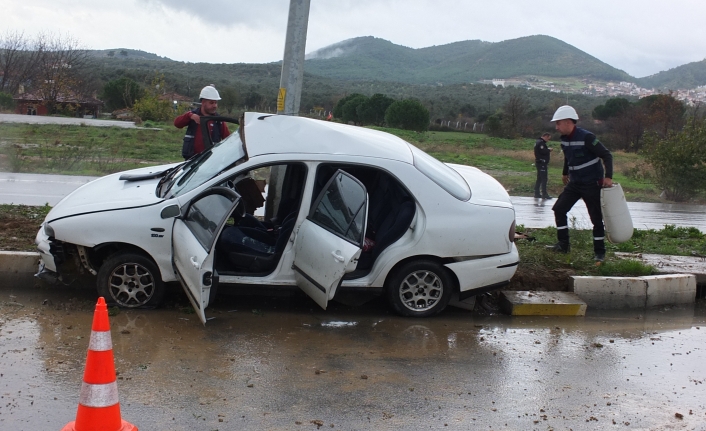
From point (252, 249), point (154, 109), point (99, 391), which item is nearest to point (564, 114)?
point (252, 249)

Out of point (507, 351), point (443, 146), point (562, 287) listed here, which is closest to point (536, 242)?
point (562, 287)

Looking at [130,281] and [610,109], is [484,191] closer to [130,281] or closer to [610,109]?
[130,281]

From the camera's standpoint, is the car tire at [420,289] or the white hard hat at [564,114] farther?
the white hard hat at [564,114]

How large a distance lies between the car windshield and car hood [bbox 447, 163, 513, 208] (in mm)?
2257

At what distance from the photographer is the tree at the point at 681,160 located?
2028cm

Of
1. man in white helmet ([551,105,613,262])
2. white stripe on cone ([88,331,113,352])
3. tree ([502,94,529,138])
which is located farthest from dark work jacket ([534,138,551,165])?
tree ([502,94,529,138])

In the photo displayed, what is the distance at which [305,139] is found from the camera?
669 cm

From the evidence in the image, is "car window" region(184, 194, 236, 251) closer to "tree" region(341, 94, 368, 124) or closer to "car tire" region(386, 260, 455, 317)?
"car tire" region(386, 260, 455, 317)

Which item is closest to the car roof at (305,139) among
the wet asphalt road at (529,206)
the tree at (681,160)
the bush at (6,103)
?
the wet asphalt road at (529,206)

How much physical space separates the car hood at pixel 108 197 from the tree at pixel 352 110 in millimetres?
43621

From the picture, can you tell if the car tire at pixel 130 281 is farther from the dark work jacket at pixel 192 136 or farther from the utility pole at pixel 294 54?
the utility pole at pixel 294 54

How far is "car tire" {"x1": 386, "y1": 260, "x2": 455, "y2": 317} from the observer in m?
6.68

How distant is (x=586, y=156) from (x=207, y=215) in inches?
181

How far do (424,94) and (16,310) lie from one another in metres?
96.6
